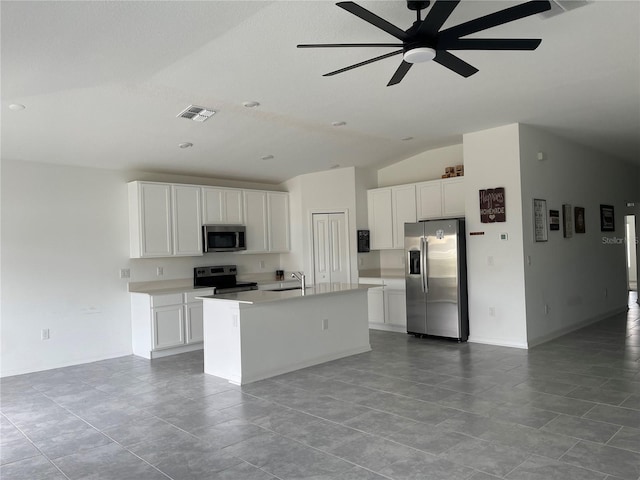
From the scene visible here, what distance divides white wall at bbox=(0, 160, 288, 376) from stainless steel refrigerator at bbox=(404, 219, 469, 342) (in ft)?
12.3

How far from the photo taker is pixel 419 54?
2.87 m

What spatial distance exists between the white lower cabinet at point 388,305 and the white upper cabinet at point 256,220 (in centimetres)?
184

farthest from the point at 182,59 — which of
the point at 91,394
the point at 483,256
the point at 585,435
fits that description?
the point at 483,256

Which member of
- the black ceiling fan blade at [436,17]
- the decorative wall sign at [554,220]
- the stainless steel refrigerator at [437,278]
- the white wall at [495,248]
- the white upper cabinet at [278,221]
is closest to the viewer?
the black ceiling fan blade at [436,17]

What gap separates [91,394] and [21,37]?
338cm

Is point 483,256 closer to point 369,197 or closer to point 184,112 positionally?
point 369,197

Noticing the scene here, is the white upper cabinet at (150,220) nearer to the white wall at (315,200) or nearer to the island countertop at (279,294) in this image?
the island countertop at (279,294)

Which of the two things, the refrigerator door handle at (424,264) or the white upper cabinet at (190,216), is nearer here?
the white upper cabinet at (190,216)

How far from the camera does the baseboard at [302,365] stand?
4.91 metres

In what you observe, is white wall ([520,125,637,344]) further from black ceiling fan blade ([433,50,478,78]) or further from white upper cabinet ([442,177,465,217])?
black ceiling fan blade ([433,50,478,78])

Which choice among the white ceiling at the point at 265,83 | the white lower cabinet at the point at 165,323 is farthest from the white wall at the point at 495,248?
the white lower cabinet at the point at 165,323

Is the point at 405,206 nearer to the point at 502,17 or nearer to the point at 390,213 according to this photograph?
the point at 390,213

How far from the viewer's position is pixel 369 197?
8227 mm

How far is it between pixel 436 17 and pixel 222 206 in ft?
17.3
